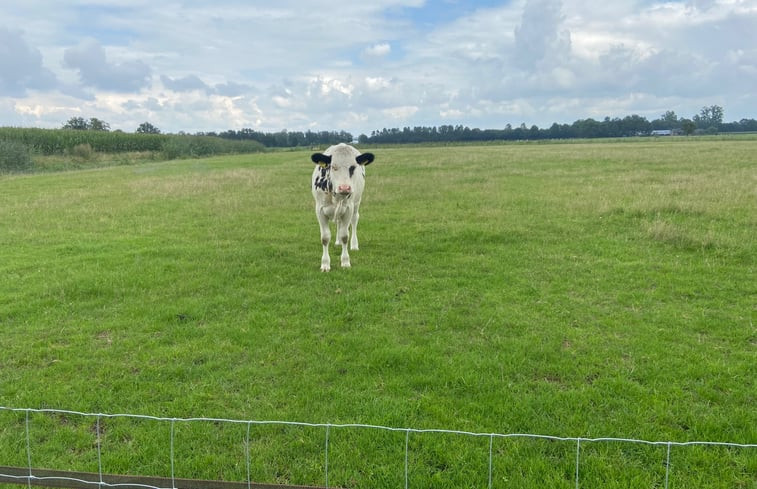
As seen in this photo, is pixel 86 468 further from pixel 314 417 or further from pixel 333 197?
pixel 333 197

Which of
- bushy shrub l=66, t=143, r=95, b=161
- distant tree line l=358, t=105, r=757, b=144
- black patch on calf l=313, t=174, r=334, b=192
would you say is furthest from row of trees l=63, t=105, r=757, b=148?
black patch on calf l=313, t=174, r=334, b=192

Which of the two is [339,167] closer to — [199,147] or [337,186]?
[337,186]

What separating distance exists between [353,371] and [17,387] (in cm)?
351

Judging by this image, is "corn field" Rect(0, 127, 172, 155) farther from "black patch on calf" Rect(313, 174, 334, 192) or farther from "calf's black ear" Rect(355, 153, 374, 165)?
"calf's black ear" Rect(355, 153, 374, 165)

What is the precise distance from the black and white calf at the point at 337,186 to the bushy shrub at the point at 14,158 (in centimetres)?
3491

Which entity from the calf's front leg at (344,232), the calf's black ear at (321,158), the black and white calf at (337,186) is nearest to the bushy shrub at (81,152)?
the black and white calf at (337,186)

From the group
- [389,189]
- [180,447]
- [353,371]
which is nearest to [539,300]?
[353,371]

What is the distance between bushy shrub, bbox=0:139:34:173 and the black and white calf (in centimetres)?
3491

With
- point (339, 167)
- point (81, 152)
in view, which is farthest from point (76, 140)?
point (339, 167)

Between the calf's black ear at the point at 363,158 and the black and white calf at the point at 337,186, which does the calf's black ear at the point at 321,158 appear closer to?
the black and white calf at the point at 337,186

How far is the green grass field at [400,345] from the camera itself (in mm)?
4098

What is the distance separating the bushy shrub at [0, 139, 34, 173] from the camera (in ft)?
116

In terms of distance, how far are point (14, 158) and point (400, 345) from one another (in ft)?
135

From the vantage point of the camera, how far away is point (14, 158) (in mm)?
36312
